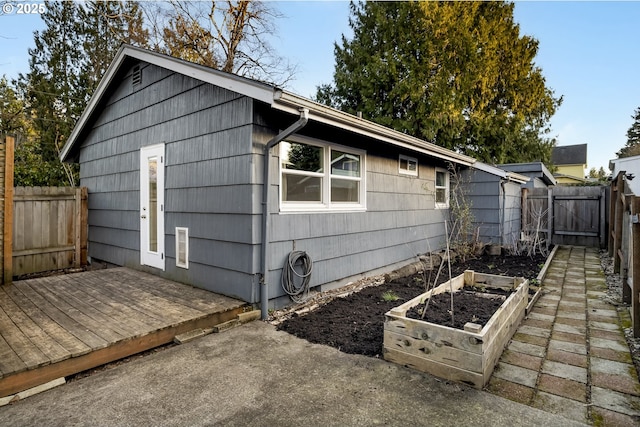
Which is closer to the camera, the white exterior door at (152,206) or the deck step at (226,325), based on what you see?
the deck step at (226,325)

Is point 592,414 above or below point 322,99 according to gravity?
below

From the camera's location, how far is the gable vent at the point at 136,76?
18.8 feet

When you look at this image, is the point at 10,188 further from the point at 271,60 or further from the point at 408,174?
the point at 271,60

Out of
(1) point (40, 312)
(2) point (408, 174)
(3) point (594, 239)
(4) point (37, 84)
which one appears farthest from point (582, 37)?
(4) point (37, 84)

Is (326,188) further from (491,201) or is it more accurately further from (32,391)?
(491,201)

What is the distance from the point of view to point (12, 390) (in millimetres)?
2354

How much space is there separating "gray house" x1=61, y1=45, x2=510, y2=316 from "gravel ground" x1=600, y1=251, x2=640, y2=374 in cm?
258

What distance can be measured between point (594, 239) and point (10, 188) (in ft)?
44.4

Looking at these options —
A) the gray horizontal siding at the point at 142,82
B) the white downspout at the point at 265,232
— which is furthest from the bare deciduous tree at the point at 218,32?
the white downspout at the point at 265,232

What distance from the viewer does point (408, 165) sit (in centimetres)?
708

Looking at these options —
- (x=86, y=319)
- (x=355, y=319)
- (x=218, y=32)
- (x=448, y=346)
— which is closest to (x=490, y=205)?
(x=355, y=319)

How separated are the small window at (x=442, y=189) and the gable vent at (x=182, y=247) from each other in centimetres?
606

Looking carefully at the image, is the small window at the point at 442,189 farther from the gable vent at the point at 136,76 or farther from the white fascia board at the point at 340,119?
the gable vent at the point at 136,76

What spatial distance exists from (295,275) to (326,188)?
1356 mm
